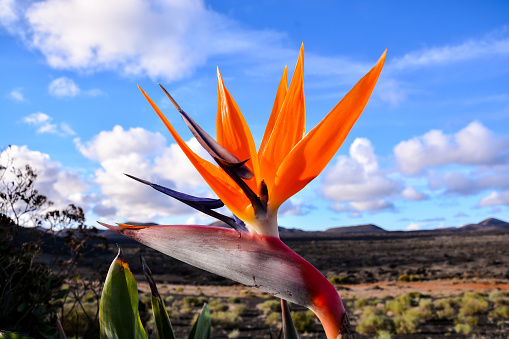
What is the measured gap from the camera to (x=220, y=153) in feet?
3.37

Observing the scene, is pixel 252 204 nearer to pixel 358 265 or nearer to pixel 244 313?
pixel 244 313

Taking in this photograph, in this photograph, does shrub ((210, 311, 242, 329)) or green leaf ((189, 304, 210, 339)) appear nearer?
green leaf ((189, 304, 210, 339))

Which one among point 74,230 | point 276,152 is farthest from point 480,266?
point 276,152

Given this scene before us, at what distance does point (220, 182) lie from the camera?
1.10m

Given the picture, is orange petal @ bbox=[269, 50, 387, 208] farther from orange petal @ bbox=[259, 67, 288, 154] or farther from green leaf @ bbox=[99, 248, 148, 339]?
green leaf @ bbox=[99, 248, 148, 339]

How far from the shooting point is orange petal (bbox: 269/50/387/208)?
97cm

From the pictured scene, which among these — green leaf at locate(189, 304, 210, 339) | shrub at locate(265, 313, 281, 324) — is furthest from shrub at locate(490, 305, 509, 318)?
green leaf at locate(189, 304, 210, 339)

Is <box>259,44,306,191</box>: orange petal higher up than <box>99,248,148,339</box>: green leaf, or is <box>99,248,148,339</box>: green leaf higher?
<box>259,44,306,191</box>: orange petal

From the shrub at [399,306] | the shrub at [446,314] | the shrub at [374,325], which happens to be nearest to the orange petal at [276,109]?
the shrub at [374,325]

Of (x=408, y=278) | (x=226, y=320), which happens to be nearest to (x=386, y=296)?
(x=408, y=278)

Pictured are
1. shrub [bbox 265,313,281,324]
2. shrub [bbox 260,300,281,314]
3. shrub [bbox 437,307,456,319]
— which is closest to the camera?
shrub [bbox 265,313,281,324]

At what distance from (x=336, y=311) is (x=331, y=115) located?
19.0 inches

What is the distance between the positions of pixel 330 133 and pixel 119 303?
29.4 inches

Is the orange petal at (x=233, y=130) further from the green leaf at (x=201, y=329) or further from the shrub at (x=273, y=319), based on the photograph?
the shrub at (x=273, y=319)
